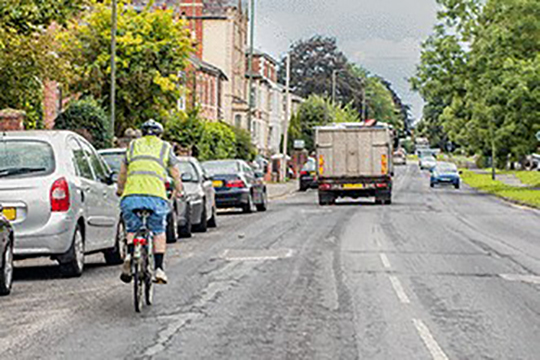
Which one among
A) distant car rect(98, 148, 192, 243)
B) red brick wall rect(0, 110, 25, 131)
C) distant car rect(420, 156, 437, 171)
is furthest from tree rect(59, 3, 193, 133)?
distant car rect(420, 156, 437, 171)

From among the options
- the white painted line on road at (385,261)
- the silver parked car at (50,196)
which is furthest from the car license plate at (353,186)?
the silver parked car at (50,196)

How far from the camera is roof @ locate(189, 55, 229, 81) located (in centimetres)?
7094

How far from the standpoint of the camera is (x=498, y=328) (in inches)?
407

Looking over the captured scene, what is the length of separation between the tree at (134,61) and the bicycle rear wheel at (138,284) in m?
34.1

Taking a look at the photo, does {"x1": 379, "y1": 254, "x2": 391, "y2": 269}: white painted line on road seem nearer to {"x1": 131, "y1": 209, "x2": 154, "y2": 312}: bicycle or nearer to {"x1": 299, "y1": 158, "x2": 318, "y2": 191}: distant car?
{"x1": 131, "y1": 209, "x2": 154, "y2": 312}: bicycle

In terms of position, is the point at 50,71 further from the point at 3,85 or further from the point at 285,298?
the point at 285,298

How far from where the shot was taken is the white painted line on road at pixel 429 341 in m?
8.77

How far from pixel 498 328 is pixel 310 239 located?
11.3m

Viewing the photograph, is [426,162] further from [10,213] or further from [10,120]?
[10,213]

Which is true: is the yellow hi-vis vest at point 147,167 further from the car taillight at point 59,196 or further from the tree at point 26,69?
the tree at point 26,69

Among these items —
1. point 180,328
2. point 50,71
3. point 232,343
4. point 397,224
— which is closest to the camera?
point 232,343

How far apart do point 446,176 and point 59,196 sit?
53.1 meters

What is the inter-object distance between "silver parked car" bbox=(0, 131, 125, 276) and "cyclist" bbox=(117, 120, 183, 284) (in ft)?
8.08

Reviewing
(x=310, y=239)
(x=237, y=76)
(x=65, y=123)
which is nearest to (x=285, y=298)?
(x=310, y=239)
